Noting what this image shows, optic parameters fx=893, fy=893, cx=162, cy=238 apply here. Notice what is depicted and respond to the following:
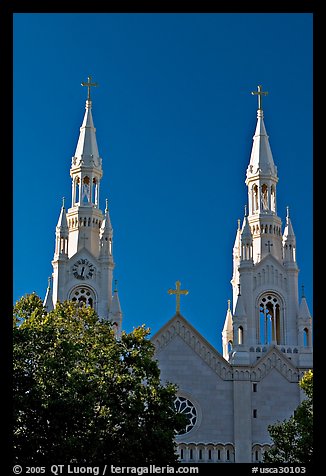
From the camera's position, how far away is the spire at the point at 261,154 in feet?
198

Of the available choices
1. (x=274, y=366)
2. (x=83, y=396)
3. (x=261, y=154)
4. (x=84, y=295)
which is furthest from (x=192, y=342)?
(x=83, y=396)

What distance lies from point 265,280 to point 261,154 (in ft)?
30.7

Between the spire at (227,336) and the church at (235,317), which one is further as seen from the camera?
the spire at (227,336)

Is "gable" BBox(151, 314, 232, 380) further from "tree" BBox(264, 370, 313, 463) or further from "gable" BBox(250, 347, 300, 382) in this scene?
"tree" BBox(264, 370, 313, 463)

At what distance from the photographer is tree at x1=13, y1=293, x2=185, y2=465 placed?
91.4 feet

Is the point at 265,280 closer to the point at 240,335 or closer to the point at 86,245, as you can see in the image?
the point at 240,335

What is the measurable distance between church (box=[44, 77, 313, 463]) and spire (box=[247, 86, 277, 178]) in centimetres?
7

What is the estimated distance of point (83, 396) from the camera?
29125 mm

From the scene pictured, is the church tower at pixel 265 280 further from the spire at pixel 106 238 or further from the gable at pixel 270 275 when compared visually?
the spire at pixel 106 238

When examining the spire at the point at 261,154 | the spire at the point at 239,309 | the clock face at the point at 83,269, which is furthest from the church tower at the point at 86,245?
the spire at the point at 261,154

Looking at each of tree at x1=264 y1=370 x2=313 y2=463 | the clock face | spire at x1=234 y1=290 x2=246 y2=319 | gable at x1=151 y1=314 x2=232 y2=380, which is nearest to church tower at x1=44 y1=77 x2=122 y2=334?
the clock face
